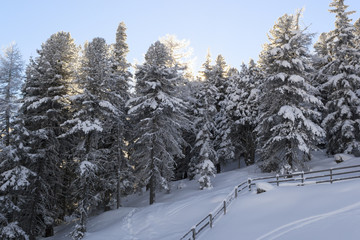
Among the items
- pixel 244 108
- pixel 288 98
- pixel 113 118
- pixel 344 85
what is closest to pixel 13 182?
pixel 113 118

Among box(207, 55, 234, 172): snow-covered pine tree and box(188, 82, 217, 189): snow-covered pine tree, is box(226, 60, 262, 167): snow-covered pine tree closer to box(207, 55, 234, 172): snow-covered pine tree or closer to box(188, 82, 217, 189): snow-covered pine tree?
box(207, 55, 234, 172): snow-covered pine tree

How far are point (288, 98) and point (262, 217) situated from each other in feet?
47.2

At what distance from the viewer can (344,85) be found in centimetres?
2666

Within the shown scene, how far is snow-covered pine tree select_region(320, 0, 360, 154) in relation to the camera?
86.0 feet

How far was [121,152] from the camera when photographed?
2986 cm

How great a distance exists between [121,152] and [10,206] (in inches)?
477

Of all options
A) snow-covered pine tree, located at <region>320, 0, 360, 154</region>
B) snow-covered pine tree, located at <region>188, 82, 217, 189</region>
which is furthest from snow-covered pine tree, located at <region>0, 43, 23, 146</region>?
snow-covered pine tree, located at <region>320, 0, 360, 154</region>

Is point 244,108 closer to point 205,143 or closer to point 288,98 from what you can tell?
point 205,143

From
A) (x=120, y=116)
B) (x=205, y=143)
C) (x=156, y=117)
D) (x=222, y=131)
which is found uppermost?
(x=120, y=116)

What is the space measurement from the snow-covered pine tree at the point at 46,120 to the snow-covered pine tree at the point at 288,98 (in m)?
19.8

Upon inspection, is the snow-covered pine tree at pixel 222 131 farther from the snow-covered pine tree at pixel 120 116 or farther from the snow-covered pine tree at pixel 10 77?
the snow-covered pine tree at pixel 10 77

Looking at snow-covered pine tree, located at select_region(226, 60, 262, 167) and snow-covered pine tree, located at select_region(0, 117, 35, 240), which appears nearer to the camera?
snow-covered pine tree, located at select_region(0, 117, 35, 240)

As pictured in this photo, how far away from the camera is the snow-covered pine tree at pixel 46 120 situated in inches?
902

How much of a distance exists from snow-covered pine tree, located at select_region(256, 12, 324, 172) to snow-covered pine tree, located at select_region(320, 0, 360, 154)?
4135 mm
